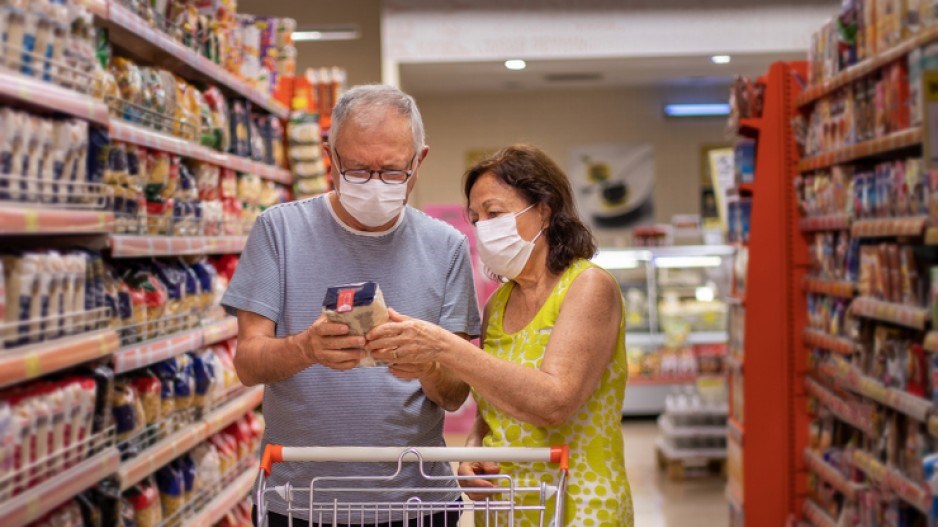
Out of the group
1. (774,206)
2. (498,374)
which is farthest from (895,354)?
(498,374)

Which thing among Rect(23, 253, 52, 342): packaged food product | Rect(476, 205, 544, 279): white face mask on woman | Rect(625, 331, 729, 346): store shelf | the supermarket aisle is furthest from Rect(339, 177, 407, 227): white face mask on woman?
Rect(625, 331, 729, 346): store shelf

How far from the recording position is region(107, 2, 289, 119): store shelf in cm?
319

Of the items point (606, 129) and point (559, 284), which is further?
point (606, 129)

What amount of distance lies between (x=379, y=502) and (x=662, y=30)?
278 inches

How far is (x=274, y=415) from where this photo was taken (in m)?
2.23

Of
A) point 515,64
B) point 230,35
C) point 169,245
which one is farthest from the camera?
point 515,64

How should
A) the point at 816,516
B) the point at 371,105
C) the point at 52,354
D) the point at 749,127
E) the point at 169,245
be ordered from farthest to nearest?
the point at 749,127, the point at 816,516, the point at 169,245, the point at 52,354, the point at 371,105

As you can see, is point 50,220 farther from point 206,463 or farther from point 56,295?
point 206,463

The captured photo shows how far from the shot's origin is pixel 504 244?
7.35ft

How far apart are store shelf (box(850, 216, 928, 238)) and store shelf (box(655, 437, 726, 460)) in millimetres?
3385

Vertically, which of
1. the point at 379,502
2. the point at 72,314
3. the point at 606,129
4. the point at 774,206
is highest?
the point at 606,129

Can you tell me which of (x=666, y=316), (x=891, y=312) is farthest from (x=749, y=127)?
(x=666, y=316)

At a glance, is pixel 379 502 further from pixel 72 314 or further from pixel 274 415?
pixel 72 314

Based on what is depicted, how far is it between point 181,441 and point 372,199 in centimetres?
188
